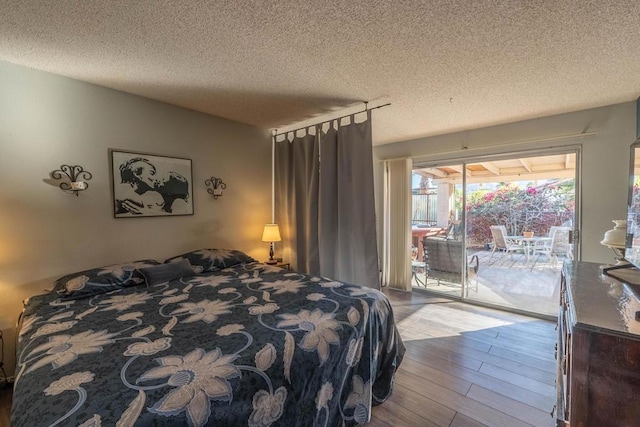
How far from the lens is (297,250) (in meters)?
3.57

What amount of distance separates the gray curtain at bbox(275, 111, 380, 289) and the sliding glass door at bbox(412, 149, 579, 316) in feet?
5.59

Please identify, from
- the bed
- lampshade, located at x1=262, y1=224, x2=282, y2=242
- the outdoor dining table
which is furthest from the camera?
the outdoor dining table

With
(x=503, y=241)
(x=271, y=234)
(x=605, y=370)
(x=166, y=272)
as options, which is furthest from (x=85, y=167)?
(x=503, y=241)

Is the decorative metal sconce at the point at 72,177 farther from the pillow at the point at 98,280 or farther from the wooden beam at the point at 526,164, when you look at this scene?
the wooden beam at the point at 526,164

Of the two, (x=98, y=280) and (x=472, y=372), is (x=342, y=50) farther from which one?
(x=472, y=372)

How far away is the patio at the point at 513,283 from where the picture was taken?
3.46 m

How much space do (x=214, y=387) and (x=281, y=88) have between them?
229 centimetres

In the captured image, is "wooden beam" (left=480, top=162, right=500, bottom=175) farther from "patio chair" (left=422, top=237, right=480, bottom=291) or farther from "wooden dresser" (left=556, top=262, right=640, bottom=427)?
"wooden dresser" (left=556, top=262, right=640, bottom=427)

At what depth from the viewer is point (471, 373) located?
7.05ft

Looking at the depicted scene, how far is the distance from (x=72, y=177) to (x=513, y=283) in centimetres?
535

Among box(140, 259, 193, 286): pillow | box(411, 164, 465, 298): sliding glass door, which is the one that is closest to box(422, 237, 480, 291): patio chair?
box(411, 164, 465, 298): sliding glass door

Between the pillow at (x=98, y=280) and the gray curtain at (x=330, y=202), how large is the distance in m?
1.76

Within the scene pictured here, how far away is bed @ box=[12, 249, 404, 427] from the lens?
3.16 ft

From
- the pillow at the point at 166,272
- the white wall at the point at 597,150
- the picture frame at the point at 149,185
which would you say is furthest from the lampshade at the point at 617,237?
the picture frame at the point at 149,185
